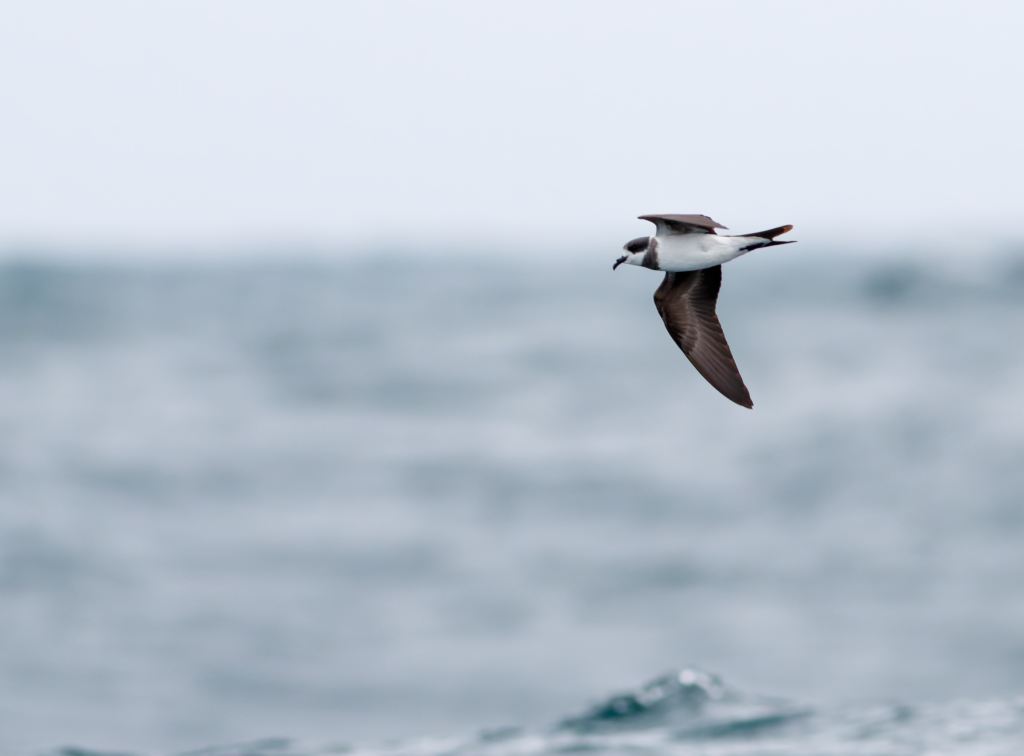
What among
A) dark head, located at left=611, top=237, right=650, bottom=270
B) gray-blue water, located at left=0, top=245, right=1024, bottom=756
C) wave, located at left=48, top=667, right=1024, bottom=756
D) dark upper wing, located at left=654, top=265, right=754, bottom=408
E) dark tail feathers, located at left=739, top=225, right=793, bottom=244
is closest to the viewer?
dark tail feathers, located at left=739, top=225, right=793, bottom=244

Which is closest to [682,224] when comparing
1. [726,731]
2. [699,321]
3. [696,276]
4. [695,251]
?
[695,251]

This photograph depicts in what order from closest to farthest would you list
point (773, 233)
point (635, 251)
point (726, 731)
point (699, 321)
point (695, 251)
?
1. point (773, 233)
2. point (695, 251)
3. point (635, 251)
4. point (699, 321)
5. point (726, 731)

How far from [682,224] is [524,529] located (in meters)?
24.1

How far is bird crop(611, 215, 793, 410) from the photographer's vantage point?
7.45m

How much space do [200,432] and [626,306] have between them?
18.8 metres

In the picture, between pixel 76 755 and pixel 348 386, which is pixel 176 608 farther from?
pixel 348 386

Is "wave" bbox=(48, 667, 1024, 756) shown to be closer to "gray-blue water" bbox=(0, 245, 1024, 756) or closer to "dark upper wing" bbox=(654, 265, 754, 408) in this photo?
"gray-blue water" bbox=(0, 245, 1024, 756)

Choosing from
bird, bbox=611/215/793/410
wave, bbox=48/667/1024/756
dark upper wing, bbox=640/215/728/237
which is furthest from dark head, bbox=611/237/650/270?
wave, bbox=48/667/1024/756

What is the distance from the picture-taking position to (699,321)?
8.91m

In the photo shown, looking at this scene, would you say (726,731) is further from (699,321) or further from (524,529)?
(524,529)

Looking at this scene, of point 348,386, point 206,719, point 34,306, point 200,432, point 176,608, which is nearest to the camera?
point 206,719

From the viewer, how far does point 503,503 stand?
32.6 m

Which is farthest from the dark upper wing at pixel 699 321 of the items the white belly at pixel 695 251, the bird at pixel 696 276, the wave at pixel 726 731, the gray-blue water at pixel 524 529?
the gray-blue water at pixel 524 529

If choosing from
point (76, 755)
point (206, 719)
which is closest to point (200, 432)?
point (206, 719)
